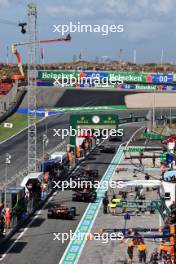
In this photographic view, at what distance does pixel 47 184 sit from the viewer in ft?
147

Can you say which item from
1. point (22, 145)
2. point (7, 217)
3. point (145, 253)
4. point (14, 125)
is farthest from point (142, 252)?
point (14, 125)

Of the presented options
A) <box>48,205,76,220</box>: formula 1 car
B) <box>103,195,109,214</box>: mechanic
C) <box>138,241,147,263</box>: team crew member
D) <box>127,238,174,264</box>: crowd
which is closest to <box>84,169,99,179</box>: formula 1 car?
<box>103,195,109,214</box>: mechanic

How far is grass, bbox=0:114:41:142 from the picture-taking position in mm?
83812

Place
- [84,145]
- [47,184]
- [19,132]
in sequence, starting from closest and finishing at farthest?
[47,184] → [84,145] → [19,132]

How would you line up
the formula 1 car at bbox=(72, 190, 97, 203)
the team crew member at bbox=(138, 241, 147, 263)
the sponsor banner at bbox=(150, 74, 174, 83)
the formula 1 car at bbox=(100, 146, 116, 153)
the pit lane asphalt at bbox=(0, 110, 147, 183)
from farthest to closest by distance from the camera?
the sponsor banner at bbox=(150, 74, 174, 83), the formula 1 car at bbox=(100, 146, 116, 153), the pit lane asphalt at bbox=(0, 110, 147, 183), the formula 1 car at bbox=(72, 190, 97, 203), the team crew member at bbox=(138, 241, 147, 263)

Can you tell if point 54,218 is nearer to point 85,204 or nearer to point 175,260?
point 85,204

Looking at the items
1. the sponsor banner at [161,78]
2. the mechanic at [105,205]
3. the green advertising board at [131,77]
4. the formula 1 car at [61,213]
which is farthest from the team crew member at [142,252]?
the sponsor banner at [161,78]

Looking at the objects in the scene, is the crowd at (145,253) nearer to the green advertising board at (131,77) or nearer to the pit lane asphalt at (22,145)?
the pit lane asphalt at (22,145)

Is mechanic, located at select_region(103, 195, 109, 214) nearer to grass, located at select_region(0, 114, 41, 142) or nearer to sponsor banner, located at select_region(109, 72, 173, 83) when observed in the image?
grass, located at select_region(0, 114, 41, 142)

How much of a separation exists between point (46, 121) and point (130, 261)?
72.5m

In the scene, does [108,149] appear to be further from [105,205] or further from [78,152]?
[105,205]

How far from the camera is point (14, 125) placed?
91750mm

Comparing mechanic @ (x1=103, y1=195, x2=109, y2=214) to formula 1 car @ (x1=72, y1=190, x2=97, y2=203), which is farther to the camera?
formula 1 car @ (x1=72, y1=190, x2=97, y2=203)

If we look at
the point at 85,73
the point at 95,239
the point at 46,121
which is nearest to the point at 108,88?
the point at 85,73
